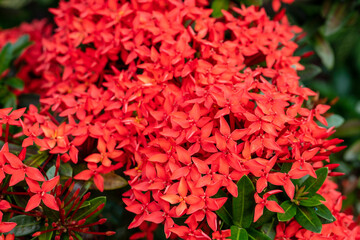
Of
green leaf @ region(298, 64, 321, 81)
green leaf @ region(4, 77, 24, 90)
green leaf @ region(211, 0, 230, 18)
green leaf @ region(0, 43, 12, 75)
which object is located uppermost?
green leaf @ region(211, 0, 230, 18)

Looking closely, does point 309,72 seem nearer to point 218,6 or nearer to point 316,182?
point 218,6

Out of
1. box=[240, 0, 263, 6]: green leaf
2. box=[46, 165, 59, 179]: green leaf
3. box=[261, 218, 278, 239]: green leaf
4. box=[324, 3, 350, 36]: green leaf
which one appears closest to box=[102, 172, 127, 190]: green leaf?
box=[46, 165, 59, 179]: green leaf

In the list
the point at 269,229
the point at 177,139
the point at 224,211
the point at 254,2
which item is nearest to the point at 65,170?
the point at 177,139

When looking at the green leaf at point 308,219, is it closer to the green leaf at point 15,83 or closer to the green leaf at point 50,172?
the green leaf at point 50,172

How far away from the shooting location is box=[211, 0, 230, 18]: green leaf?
1.26 m

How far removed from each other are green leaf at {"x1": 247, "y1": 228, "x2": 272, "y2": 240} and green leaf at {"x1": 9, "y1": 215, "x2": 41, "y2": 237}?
1.86 feet

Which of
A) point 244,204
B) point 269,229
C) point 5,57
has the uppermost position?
point 5,57

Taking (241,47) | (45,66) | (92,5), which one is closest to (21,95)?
(45,66)

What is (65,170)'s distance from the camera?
98 centimetres

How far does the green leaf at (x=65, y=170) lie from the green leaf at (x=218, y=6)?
74 cm

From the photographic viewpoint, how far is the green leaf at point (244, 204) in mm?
833

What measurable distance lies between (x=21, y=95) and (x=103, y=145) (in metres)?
0.71

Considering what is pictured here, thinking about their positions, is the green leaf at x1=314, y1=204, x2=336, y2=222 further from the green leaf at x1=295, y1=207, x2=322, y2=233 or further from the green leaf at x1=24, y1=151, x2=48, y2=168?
the green leaf at x1=24, y1=151, x2=48, y2=168

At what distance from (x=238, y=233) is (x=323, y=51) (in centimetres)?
117
